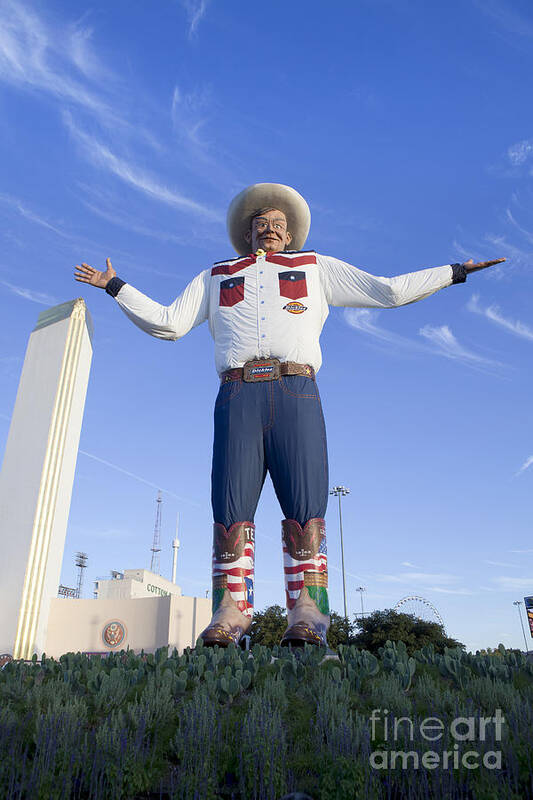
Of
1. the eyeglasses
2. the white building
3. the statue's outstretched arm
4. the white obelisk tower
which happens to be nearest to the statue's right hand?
the statue's outstretched arm

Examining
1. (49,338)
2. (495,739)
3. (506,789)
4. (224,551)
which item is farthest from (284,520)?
(49,338)

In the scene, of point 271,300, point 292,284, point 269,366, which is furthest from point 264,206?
point 269,366

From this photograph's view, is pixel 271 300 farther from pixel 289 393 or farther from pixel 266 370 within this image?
pixel 289 393

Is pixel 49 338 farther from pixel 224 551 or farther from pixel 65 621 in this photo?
pixel 224 551

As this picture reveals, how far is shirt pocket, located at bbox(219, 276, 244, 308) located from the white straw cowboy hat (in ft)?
3.43

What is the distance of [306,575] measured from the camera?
17.9ft

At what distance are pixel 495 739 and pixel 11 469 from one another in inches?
1456

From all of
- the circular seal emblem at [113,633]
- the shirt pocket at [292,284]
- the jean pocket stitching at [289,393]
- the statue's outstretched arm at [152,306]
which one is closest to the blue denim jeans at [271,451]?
the jean pocket stitching at [289,393]

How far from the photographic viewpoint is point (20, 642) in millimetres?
33156

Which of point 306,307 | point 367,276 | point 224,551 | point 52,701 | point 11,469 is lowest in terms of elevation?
point 52,701

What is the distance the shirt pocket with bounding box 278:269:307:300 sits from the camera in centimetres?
646

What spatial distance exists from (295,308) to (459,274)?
179 centimetres

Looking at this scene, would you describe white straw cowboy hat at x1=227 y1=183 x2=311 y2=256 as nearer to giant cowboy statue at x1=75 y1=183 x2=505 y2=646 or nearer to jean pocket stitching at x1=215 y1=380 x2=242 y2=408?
giant cowboy statue at x1=75 y1=183 x2=505 y2=646

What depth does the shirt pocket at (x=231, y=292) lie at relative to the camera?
6.57 m
